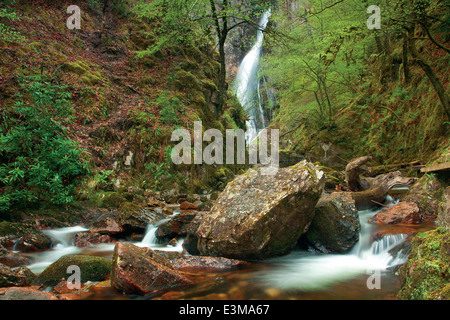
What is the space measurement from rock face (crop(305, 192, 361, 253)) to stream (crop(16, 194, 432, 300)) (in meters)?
0.15

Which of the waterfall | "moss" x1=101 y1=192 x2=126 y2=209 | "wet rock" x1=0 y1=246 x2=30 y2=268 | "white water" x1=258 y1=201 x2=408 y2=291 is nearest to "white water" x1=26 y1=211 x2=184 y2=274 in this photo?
"wet rock" x1=0 y1=246 x2=30 y2=268

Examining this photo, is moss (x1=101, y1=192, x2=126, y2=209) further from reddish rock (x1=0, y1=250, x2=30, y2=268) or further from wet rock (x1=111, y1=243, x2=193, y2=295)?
wet rock (x1=111, y1=243, x2=193, y2=295)

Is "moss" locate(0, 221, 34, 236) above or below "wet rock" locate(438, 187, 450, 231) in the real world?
below

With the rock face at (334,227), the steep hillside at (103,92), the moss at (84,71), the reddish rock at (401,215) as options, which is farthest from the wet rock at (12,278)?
the moss at (84,71)

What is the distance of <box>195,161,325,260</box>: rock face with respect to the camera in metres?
3.78

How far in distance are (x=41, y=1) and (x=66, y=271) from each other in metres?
12.4

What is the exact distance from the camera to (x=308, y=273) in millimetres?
3646

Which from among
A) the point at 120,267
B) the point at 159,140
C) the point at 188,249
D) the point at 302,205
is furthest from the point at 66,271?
the point at 159,140

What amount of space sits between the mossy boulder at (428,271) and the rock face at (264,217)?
5.35ft

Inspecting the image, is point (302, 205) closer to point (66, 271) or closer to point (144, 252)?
point (144, 252)

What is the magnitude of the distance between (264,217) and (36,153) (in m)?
4.89

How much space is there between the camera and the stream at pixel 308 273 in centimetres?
287

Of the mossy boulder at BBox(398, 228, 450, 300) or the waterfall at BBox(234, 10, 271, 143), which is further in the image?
the waterfall at BBox(234, 10, 271, 143)

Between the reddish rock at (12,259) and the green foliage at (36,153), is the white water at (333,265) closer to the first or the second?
the reddish rock at (12,259)
